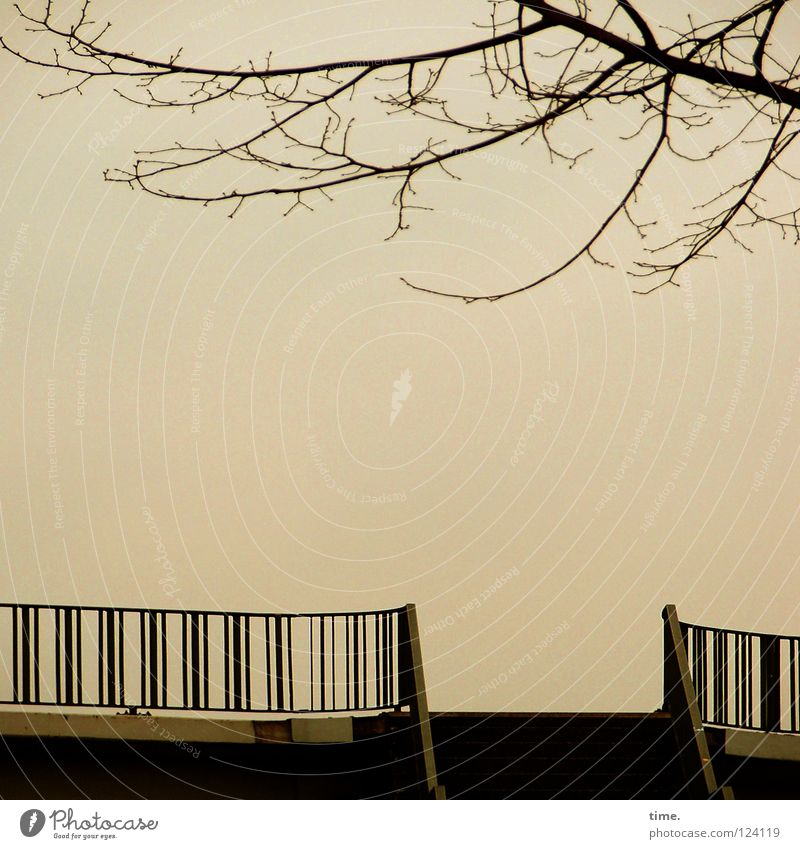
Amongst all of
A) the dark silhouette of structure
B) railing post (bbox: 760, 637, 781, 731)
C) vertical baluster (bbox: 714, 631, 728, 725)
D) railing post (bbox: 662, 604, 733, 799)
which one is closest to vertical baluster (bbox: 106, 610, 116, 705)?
the dark silhouette of structure

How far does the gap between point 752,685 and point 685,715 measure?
1.69 ft

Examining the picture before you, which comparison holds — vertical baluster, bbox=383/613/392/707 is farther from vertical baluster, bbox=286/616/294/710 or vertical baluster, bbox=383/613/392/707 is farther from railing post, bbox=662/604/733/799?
railing post, bbox=662/604/733/799

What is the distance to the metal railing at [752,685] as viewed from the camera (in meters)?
6.92

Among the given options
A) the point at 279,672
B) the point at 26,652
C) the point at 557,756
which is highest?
the point at 26,652

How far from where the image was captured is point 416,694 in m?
7.05

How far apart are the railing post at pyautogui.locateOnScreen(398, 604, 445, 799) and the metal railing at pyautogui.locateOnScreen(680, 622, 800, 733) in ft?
6.58

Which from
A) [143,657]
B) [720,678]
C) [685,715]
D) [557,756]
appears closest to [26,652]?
[143,657]

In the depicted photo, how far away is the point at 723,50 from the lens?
162 inches

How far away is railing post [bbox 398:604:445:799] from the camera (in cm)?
644

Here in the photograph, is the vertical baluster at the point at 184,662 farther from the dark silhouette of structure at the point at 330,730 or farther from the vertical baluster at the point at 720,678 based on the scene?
the vertical baluster at the point at 720,678
